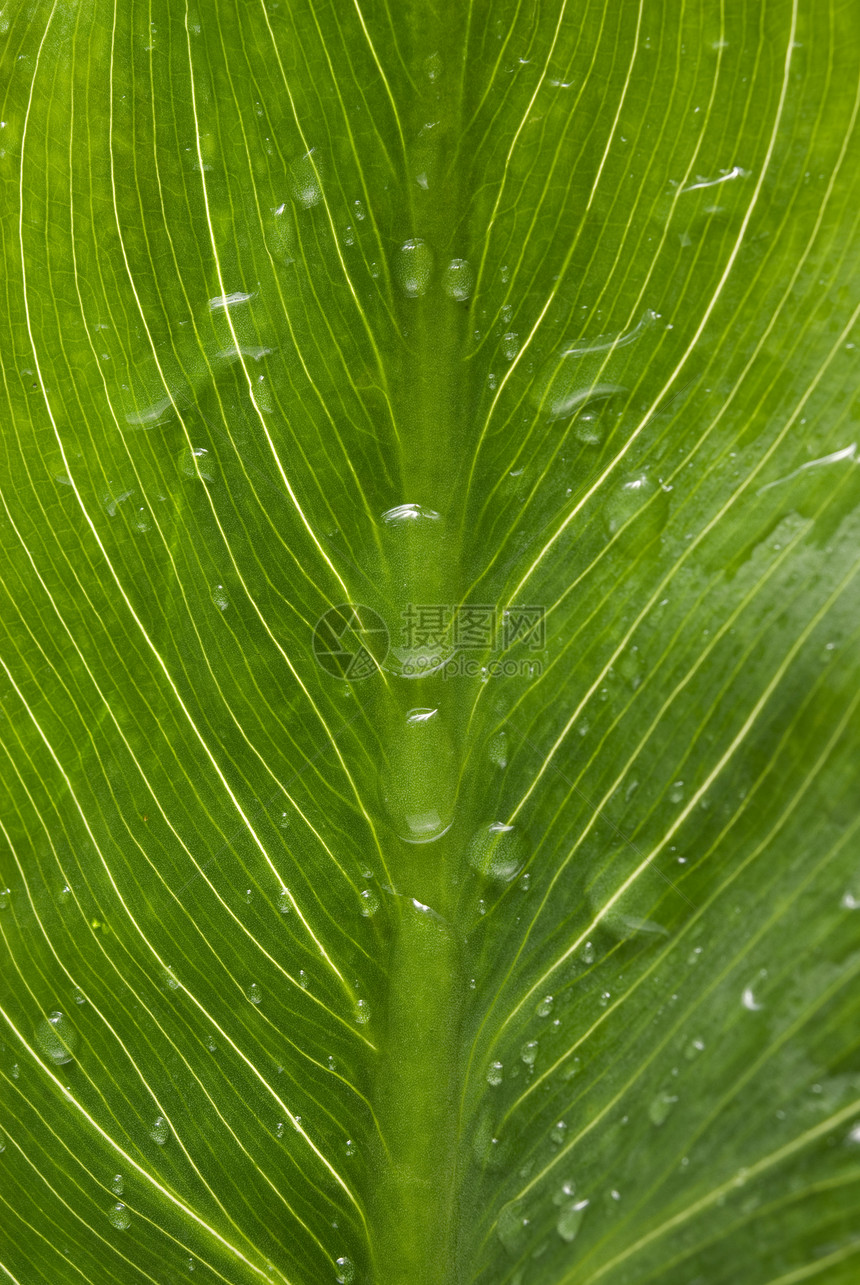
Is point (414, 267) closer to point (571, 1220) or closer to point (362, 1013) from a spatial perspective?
point (362, 1013)

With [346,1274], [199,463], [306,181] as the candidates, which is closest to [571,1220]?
[346,1274]

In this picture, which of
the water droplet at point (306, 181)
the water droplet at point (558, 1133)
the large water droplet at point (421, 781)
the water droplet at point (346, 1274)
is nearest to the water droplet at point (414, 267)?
the water droplet at point (306, 181)

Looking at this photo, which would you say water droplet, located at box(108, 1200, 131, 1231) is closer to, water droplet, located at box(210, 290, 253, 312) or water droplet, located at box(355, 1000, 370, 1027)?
water droplet, located at box(355, 1000, 370, 1027)

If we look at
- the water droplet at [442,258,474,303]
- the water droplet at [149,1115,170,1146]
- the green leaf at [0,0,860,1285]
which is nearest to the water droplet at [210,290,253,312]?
the green leaf at [0,0,860,1285]

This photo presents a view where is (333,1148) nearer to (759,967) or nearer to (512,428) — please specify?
(759,967)

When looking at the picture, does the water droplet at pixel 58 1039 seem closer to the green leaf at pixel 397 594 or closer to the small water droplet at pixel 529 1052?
the green leaf at pixel 397 594

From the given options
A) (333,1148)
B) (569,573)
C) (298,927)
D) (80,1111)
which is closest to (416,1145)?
(333,1148)

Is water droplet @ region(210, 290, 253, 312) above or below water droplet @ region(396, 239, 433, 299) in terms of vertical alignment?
below
